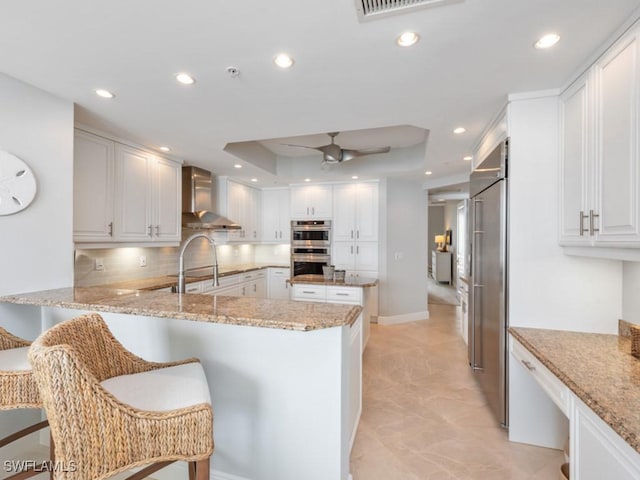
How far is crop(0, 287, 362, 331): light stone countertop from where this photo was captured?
137 cm

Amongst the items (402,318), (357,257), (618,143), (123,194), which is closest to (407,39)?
(618,143)

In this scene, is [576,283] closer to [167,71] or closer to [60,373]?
[60,373]

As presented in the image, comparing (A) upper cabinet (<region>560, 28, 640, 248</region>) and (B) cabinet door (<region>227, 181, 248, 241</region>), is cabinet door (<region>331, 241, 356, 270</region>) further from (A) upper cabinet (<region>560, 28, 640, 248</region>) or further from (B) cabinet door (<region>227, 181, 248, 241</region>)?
(A) upper cabinet (<region>560, 28, 640, 248</region>)

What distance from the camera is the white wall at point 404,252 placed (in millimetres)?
4984

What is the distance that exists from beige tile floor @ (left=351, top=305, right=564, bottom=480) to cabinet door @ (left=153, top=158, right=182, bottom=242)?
276 cm

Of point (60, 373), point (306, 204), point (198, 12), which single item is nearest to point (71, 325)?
point (60, 373)

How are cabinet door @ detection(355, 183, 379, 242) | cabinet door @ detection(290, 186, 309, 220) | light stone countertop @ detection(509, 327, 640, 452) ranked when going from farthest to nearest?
1. cabinet door @ detection(290, 186, 309, 220)
2. cabinet door @ detection(355, 183, 379, 242)
3. light stone countertop @ detection(509, 327, 640, 452)

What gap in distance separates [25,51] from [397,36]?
199cm

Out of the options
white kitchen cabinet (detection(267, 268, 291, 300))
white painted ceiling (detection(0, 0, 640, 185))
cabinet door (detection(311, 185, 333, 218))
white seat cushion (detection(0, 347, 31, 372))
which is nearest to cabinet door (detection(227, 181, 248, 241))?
white kitchen cabinet (detection(267, 268, 291, 300))

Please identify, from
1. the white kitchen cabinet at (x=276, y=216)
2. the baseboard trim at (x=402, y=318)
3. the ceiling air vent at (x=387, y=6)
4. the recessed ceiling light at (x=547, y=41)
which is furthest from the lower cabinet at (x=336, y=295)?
the ceiling air vent at (x=387, y=6)

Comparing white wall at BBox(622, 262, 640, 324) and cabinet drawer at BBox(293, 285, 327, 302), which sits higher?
white wall at BBox(622, 262, 640, 324)

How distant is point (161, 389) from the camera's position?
46.1 inches

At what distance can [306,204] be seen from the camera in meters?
5.28

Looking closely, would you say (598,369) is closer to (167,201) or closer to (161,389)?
(161,389)
